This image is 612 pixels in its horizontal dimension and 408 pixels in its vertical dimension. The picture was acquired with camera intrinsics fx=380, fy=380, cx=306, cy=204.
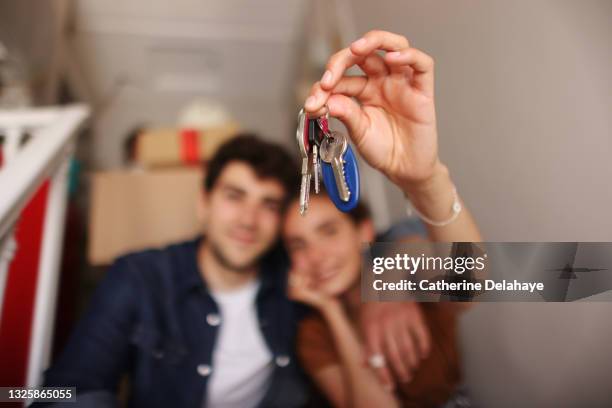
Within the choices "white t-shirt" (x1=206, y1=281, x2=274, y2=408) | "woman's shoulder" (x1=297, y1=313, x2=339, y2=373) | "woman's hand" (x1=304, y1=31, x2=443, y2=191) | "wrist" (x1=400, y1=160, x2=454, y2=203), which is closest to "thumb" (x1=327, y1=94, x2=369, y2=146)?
"woman's hand" (x1=304, y1=31, x2=443, y2=191)

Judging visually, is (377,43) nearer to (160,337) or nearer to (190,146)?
(160,337)

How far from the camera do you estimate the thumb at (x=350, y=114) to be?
16.7 inches

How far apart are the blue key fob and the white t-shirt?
615mm

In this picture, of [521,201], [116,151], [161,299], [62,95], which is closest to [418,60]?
[521,201]

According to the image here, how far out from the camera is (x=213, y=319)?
921 mm

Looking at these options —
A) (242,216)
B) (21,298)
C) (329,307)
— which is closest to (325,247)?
(329,307)

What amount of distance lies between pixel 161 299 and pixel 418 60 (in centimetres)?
79

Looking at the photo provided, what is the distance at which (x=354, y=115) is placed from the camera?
17.1 inches

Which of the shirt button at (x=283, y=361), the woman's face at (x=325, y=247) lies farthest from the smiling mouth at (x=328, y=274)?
the shirt button at (x=283, y=361)

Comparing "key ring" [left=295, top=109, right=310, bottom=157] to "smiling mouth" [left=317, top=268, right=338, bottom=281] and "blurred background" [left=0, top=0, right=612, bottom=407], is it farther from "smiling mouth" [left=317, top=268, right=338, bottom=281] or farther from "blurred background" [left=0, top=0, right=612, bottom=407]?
"smiling mouth" [left=317, top=268, right=338, bottom=281]

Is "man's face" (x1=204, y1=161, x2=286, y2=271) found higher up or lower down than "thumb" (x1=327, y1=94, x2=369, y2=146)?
lower down

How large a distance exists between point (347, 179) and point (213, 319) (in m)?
0.65

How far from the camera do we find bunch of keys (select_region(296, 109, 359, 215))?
396 millimetres

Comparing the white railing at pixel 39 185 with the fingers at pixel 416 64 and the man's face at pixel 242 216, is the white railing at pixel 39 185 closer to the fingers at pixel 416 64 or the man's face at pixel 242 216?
the man's face at pixel 242 216
